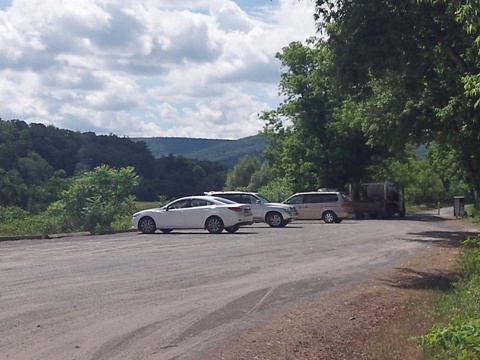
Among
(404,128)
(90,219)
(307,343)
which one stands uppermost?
(404,128)

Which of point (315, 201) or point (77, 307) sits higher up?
point (315, 201)

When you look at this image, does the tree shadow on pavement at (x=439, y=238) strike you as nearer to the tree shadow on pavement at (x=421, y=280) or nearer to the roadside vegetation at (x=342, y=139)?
the roadside vegetation at (x=342, y=139)

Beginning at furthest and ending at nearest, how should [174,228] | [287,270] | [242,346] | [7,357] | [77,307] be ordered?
[174,228] < [287,270] < [77,307] < [242,346] < [7,357]

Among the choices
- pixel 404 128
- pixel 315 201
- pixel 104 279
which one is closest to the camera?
pixel 104 279

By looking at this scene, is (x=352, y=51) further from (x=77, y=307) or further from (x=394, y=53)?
(x=77, y=307)

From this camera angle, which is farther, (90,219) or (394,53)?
(90,219)

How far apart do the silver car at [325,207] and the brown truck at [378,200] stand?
23.0ft

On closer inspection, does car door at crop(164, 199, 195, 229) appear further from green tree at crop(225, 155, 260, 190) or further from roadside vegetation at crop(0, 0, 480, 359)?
green tree at crop(225, 155, 260, 190)

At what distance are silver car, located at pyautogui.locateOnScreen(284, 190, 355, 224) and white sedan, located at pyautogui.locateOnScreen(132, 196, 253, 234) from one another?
41.0 ft

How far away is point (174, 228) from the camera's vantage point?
3123 centimetres

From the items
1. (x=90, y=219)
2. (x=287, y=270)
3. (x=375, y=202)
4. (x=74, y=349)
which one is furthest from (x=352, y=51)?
(x=375, y=202)

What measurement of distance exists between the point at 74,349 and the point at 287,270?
845 centimetres

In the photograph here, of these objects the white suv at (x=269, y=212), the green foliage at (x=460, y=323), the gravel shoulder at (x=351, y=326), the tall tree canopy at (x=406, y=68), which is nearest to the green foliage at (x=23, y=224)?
the white suv at (x=269, y=212)

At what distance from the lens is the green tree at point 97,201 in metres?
32.9
